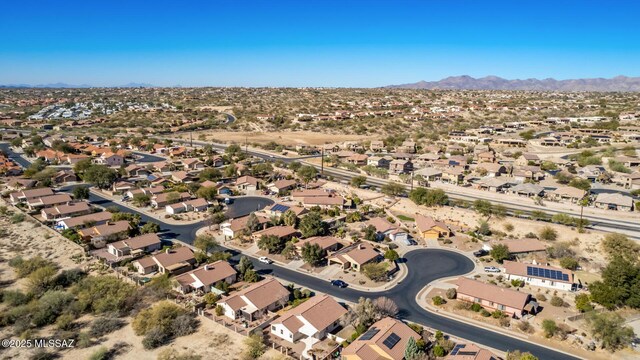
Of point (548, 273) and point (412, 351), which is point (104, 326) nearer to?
point (412, 351)

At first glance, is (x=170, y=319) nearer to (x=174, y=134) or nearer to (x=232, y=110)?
(x=174, y=134)

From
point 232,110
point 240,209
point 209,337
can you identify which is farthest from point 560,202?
point 232,110

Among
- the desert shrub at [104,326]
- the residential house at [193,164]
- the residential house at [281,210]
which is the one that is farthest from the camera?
the residential house at [193,164]

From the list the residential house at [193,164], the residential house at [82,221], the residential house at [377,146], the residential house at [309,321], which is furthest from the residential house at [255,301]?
the residential house at [377,146]

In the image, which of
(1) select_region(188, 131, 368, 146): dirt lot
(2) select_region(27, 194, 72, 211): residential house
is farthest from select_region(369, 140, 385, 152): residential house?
(2) select_region(27, 194, 72, 211): residential house

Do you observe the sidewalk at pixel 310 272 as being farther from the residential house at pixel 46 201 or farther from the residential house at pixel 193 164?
the residential house at pixel 193 164

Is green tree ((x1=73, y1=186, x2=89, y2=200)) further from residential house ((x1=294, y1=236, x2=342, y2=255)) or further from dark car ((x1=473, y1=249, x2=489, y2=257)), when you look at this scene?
dark car ((x1=473, y1=249, x2=489, y2=257))
